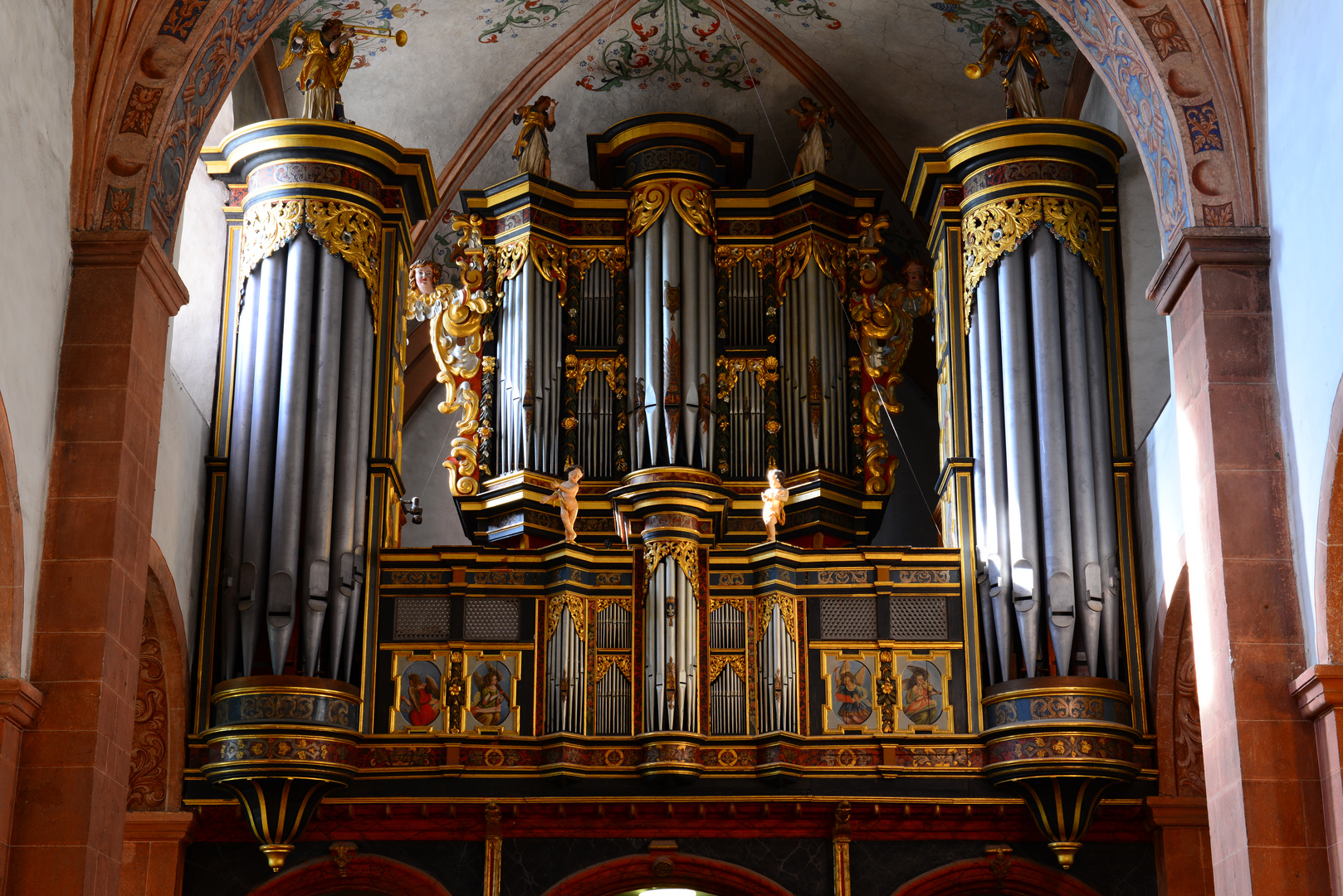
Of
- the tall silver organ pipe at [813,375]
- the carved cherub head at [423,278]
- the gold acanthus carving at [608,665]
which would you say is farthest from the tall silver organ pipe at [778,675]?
the carved cherub head at [423,278]

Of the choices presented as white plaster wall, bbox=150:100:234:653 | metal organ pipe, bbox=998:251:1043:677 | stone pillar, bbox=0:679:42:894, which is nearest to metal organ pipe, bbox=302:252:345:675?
white plaster wall, bbox=150:100:234:653

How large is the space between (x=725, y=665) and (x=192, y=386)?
4640 mm

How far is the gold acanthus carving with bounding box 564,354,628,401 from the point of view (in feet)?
49.3

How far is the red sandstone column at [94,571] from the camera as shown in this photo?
8977mm

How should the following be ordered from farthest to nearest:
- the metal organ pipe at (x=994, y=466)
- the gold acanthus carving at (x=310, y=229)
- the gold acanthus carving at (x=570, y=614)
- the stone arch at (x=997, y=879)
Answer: the gold acanthus carving at (x=310, y=229) → the gold acanthus carving at (x=570, y=614) → the metal organ pipe at (x=994, y=466) → the stone arch at (x=997, y=879)

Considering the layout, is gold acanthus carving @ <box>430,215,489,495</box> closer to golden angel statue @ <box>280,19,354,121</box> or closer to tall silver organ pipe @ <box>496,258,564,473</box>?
tall silver organ pipe @ <box>496,258,564,473</box>

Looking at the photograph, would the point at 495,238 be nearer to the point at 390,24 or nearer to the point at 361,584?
the point at 390,24

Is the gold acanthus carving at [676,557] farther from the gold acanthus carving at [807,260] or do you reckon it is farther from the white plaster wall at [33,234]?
the white plaster wall at [33,234]

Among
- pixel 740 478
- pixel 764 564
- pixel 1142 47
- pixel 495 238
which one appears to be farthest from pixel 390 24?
pixel 1142 47

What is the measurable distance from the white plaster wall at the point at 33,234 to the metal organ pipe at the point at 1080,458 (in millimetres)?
7044

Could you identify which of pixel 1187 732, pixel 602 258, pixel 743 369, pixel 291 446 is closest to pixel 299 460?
pixel 291 446

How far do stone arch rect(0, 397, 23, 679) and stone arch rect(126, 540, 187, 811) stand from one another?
3.44 m

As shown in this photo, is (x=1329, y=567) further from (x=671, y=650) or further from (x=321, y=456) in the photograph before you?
(x=321, y=456)

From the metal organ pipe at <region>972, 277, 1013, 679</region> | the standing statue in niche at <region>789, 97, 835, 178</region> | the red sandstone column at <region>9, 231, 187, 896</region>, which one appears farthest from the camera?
the standing statue in niche at <region>789, 97, 835, 178</region>
